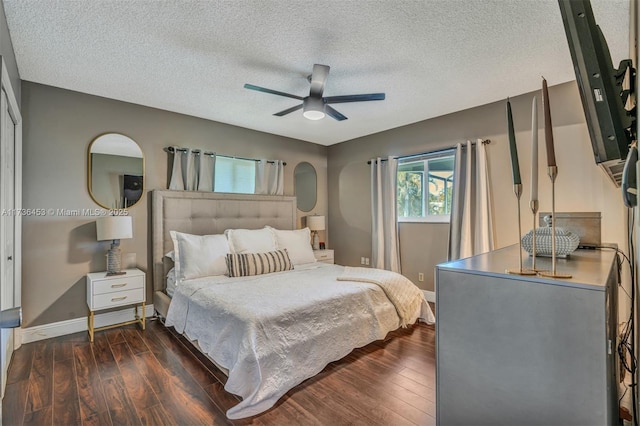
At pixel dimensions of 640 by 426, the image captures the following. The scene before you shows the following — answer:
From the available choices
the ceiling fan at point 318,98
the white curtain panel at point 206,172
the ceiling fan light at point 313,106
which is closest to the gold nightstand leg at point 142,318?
the white curtain panel at point 206,172

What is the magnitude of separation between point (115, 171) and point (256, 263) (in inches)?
74.7

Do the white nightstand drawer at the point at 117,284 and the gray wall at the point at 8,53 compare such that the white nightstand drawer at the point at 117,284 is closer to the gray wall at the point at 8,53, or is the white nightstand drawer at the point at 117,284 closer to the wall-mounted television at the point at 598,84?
the gray wall at the point at 8,53

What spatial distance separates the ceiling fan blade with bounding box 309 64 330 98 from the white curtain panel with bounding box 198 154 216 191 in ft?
6.57

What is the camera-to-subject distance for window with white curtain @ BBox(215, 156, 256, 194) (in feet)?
13.7

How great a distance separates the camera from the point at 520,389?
2.55 ft

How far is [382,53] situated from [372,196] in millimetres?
2571

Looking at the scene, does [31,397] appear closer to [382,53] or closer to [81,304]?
[81,304]

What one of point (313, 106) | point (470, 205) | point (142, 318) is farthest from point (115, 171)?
point (470, 205)

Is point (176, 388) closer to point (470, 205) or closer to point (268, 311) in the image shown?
point (268, 311)

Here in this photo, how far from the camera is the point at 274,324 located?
6.77ft

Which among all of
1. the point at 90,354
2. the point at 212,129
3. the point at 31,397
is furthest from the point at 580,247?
the point at 212,129

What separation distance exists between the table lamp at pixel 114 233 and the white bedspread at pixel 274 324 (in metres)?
0.78

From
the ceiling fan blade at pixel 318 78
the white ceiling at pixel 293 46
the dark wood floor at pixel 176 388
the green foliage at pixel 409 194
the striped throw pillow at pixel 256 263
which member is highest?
the white ceiling at pixel 293 46

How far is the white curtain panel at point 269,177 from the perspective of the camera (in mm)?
4520
